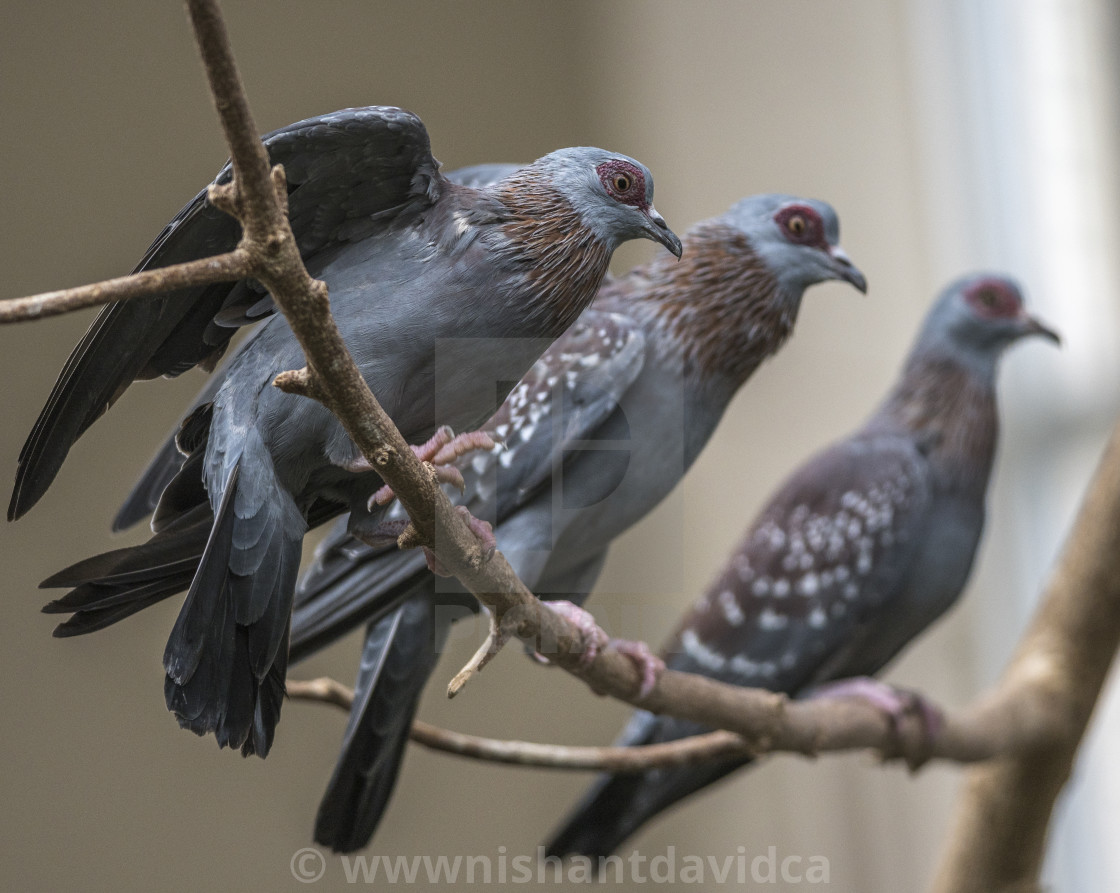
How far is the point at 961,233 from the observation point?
13.0 feet

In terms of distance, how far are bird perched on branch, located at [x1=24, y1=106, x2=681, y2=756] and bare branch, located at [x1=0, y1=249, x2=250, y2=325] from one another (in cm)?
15

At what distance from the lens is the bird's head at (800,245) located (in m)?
1.46

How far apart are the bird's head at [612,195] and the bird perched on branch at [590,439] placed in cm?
46

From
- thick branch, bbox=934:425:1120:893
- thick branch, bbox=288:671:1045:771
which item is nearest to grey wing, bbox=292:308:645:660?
thick branch, bbox=288:671:1045:771

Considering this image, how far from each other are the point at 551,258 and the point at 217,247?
306mm

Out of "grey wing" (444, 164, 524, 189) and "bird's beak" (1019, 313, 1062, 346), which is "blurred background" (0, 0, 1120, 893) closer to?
"grey wing" (444, 164, 524, 189)

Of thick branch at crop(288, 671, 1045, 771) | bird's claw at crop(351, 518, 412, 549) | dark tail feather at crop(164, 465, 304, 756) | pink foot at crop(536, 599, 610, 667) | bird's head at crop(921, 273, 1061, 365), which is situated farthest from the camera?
bird's head at crop(921, 273, 1061, 365)

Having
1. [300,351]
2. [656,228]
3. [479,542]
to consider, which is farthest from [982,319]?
[300,351]

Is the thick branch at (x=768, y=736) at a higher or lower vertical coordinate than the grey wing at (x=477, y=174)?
lower

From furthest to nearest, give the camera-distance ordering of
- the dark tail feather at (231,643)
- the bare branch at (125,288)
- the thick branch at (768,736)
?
the thick branch at (768,736)
the dark tail feather at (231,643)
the bare branch at (125,288)

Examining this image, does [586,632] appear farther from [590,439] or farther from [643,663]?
[590,439]

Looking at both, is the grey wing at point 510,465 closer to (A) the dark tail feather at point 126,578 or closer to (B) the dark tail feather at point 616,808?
(A) the dark tail feather at point 126,578

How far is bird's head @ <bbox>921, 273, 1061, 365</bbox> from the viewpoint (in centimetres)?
237
